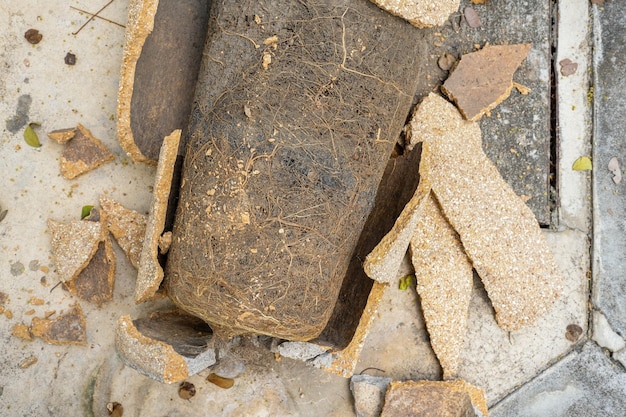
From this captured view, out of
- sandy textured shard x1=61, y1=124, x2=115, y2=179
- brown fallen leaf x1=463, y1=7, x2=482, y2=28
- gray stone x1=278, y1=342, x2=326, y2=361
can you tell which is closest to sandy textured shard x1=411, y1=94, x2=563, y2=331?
brown fallen leaf x1=463, y1=7, x2=482, y2=28

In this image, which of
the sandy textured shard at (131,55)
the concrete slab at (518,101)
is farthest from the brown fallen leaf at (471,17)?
the sandy textured shard at (131,55)

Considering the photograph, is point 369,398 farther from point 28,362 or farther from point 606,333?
point 28,362

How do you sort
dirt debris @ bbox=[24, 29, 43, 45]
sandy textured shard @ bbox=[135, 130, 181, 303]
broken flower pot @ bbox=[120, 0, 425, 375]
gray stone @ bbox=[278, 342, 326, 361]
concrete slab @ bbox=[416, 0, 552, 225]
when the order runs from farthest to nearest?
concrete slab @ bbox=[416, 0, 552, 225] → dirt debris @ bbox=[24, 29, 43, 45] → gray stone @ bbox=[278, 342, 326, 361] → sandy textured shard @ bbox=[135, 130, 181, 303] → broken flower pot @ bbox=[120, 0, 425, 375]

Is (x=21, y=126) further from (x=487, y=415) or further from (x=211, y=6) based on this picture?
(x=487, y=415)

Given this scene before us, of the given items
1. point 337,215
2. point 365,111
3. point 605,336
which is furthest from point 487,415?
point 365,111

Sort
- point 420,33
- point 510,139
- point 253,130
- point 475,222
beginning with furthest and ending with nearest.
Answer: point 510,139 → point 475,222 → point 420,33 → point 253,130

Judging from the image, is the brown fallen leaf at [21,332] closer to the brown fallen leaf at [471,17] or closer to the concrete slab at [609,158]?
the brown fallen leaf at [471,17]

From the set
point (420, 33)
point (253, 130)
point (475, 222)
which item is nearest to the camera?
point (253, 130)

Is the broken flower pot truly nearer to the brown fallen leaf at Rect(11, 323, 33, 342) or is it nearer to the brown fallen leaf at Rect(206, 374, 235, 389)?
the brown fallen leaf at Rect(206, 374, 235, 389)
